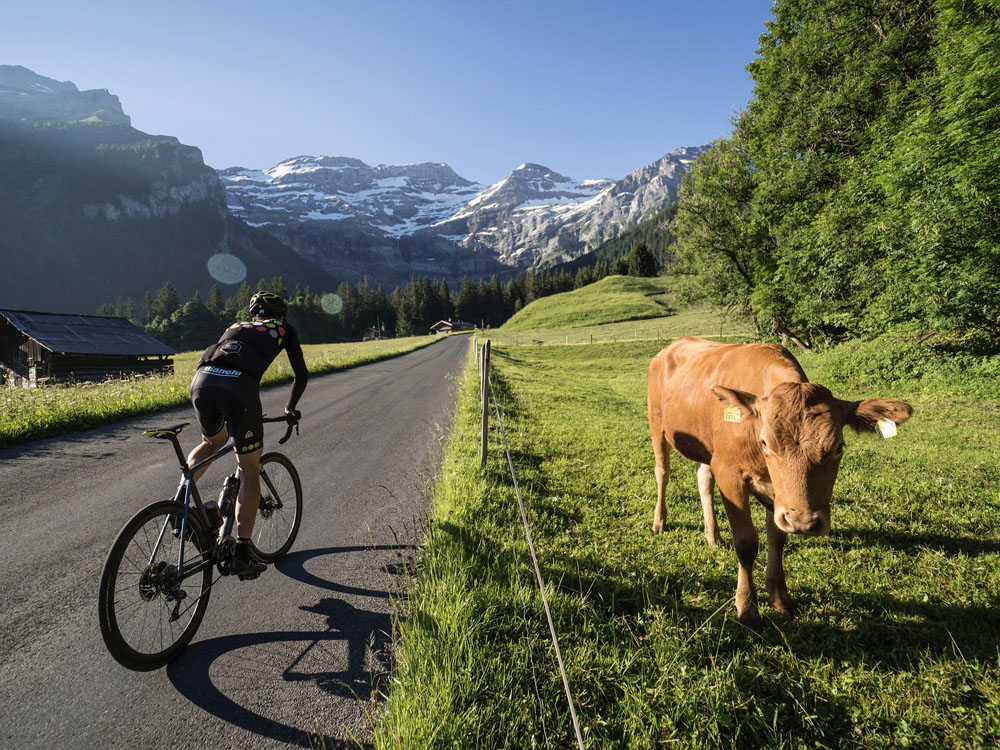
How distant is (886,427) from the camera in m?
2.86

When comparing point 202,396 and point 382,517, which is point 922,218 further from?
point 202,396

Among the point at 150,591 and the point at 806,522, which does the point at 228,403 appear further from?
the point at 806,522

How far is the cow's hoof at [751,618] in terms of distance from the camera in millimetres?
3312

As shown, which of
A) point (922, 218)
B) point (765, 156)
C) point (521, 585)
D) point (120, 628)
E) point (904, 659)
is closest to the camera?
point (904, 659)

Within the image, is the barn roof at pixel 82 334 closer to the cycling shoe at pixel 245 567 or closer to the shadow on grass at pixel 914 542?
the cycling shoe at pixel 245 567

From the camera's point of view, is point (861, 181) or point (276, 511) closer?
point (276, 511)

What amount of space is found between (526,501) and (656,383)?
2.49m

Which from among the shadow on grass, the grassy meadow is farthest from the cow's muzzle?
the grassy meadow

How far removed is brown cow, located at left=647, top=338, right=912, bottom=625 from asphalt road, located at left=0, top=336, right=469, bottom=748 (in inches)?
121

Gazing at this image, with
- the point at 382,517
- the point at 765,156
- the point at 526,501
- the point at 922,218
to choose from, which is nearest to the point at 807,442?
the point at 526,501

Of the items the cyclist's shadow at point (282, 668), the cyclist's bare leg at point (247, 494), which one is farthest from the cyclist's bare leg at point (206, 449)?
the cyclist's shadow at point (282, 668)

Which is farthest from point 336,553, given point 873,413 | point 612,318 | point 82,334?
point 612,318

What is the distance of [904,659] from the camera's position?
2.91 meters

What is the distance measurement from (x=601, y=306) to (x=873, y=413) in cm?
7445
